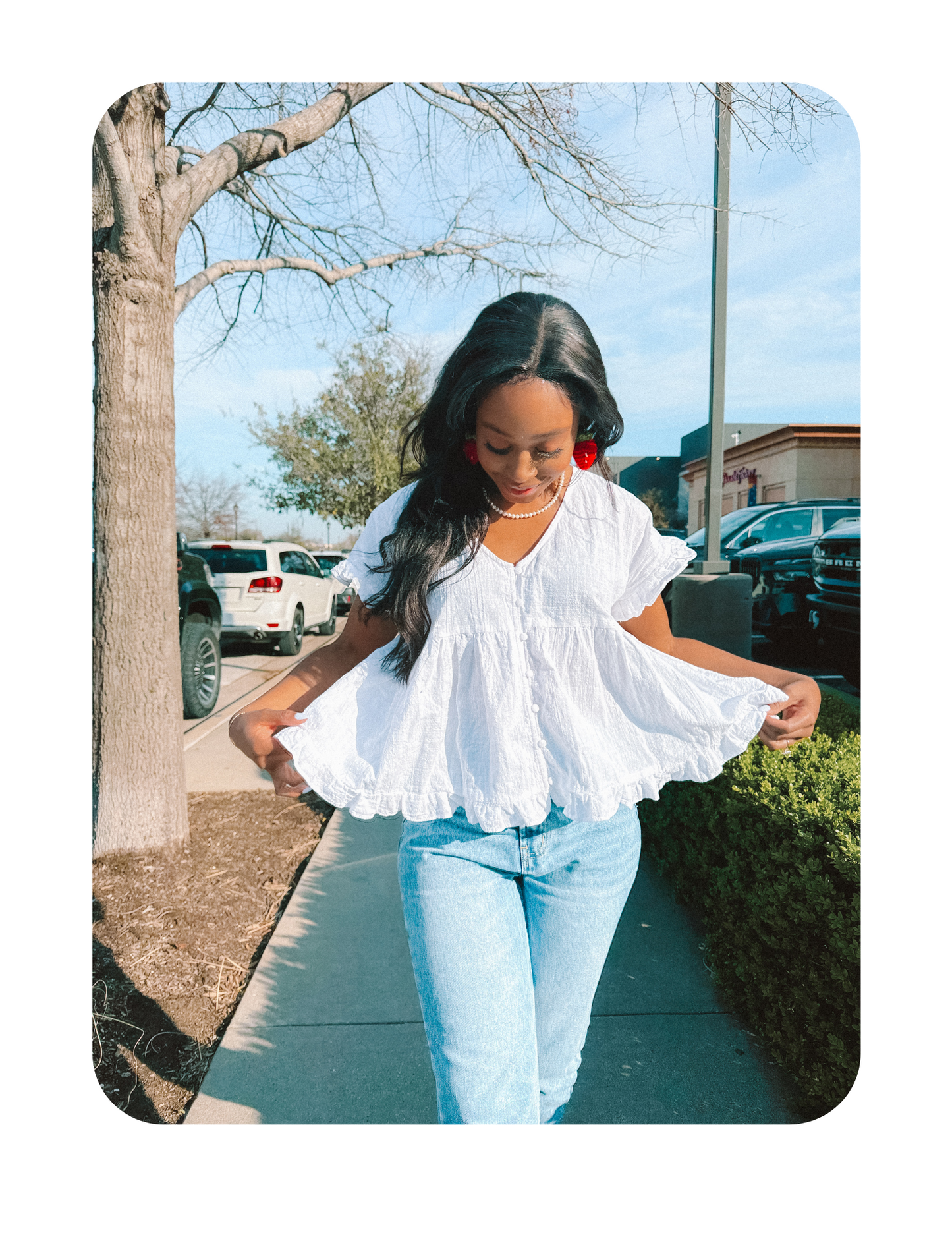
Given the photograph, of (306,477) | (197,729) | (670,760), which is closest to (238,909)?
(670,760)

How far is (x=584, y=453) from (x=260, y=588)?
6.22 m

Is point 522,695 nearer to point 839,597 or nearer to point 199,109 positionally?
point 839,597

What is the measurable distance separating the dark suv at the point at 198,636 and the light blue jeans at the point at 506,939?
3.78m

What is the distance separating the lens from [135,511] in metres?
2.49

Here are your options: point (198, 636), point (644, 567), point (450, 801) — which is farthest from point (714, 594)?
point (198, 636)

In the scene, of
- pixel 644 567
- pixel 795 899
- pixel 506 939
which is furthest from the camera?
pixel 795 899

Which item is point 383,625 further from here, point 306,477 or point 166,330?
point 306,477

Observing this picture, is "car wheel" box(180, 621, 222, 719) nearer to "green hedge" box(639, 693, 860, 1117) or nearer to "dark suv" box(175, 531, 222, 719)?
"dark suv" box(175, 531, 222, 719)

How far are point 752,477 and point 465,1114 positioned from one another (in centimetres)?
230

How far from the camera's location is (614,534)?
49.9 inches

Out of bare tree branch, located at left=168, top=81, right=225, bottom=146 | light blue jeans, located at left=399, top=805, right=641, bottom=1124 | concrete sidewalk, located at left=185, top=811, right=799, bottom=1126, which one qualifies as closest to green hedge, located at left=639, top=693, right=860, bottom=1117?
concrete sidewalk, located at left=185, top=811, right=799, bottom=1126

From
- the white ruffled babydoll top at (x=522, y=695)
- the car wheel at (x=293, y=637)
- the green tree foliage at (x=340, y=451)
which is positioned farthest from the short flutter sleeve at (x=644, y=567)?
the car wheel at (x=293, y=637)

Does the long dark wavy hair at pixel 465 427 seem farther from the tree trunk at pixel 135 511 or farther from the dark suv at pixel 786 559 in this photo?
the tree trunk at pixel 135 511

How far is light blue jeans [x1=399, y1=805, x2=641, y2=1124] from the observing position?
45.2 inches
